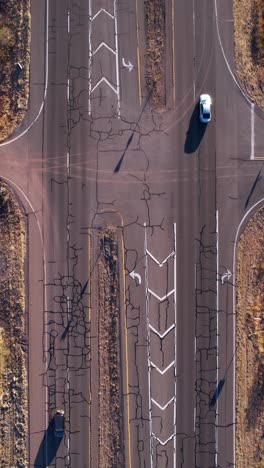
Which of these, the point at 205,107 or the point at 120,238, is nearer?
the point at 205,107

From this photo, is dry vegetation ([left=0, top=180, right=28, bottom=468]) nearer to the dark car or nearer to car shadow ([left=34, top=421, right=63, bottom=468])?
car shadow ([left=34, top=421, right=63, bottom=468])

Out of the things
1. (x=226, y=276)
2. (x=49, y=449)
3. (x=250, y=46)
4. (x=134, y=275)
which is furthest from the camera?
(x=250, y=46)

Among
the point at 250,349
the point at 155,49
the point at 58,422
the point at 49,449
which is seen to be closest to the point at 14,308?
the point at 58,422

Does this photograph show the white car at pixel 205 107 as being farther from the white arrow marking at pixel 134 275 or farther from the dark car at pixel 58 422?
the dark car at pixel 58 422

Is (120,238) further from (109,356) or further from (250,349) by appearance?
(250,349)

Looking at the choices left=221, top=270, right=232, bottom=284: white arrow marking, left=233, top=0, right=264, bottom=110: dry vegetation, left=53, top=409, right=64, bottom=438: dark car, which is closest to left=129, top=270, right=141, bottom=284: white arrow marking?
left=221, top=270, right=232, bottom=284: white arrow marking

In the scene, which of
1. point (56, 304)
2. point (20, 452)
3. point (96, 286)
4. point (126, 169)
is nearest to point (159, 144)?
point (126, 169)

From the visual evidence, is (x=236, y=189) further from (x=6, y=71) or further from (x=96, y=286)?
(x=6, y=71)
